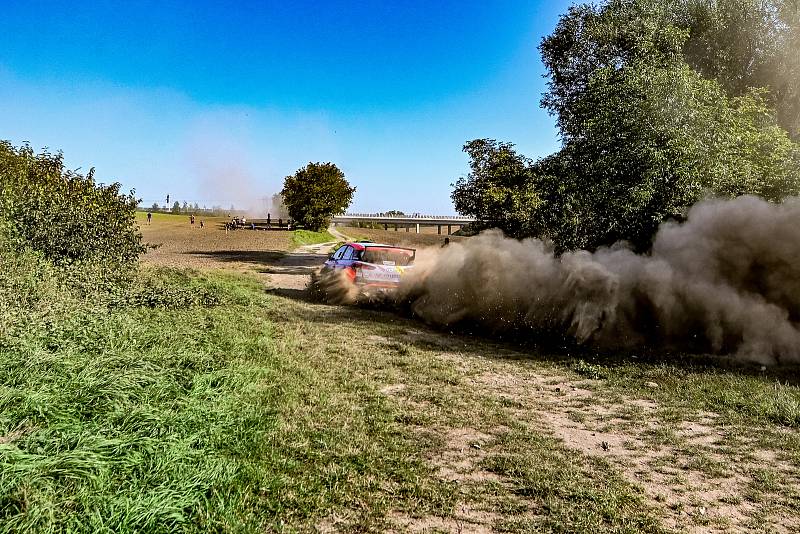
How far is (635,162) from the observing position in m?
12.9

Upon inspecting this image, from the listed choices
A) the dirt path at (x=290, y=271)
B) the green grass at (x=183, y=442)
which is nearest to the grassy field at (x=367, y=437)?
the green grass at (x=183, y=442)

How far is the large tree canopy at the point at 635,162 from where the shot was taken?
12.7 m

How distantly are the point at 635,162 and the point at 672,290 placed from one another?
4.41 meters

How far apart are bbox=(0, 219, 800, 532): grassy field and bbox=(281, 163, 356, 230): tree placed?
49.6 m

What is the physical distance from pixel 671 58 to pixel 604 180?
25.0ft

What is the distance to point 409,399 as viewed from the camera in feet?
22.2

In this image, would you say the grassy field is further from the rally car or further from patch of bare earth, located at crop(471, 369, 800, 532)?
the rally car

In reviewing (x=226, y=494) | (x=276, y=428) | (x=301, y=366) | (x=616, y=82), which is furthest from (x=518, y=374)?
(x=616, y=82)

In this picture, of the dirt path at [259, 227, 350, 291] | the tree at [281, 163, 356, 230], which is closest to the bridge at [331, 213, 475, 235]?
the tree at [281, 163, 356, 230]

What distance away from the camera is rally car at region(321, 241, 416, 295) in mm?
13805

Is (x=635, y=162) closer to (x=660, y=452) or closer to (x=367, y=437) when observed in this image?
(x=660, y=452)

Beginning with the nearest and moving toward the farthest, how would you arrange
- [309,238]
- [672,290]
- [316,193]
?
1. [672,290]
2. [309,238]
3. [316,193]

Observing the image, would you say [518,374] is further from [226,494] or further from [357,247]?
[357,247]

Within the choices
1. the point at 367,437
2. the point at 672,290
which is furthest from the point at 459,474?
the point at 672,290
